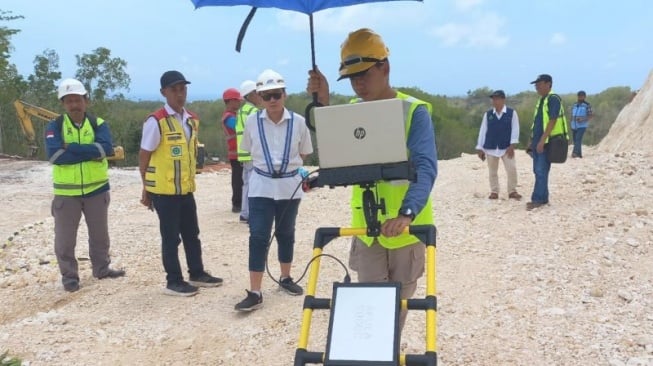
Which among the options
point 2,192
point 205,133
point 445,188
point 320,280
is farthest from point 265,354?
point 205,133

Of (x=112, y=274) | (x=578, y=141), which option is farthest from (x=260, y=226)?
(x=578, y=141)

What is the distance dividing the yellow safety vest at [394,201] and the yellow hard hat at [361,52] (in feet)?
0.82

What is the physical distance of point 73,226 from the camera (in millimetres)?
6082

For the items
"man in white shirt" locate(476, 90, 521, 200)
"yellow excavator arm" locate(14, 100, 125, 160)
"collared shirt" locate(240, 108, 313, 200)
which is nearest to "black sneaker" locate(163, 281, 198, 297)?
"collared shirt" locate(240, 108, 313, 200)

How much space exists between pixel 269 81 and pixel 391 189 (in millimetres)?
2479

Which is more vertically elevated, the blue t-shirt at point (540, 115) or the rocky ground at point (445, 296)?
the blue t-shirt at point (540, 115)

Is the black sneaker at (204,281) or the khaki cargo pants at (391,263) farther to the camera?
the black sneaker at (204,281)

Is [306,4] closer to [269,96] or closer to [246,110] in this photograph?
[269,96]

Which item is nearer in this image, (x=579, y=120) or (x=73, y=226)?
(x=73, y=226)

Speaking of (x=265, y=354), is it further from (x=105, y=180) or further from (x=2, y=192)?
(x=2, y=192)

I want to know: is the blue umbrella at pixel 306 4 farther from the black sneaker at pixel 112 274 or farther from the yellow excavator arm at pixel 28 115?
the yellow excavator arm at pixel 28 115

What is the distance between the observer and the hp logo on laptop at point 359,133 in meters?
2.72

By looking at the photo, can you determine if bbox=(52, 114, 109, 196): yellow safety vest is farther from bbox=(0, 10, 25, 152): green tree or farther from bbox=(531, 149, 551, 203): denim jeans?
bbox=(0, 10, 25, 152): green tree

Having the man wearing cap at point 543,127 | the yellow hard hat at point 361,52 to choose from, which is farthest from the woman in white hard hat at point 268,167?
the man wearing cap at point 543,127
